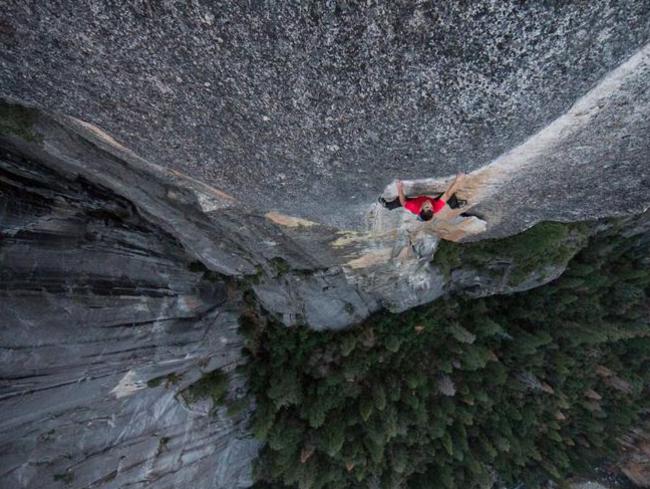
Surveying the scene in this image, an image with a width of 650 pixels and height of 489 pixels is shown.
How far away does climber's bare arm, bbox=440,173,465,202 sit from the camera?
319 centimetres

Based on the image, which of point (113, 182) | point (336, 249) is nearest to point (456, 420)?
point (336, 249)

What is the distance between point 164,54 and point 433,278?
591 cm

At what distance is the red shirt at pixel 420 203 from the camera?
11.7 feet

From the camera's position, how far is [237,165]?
3.32 meters

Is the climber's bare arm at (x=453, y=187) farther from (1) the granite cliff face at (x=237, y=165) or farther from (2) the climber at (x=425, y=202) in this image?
(1) the granite cliff face at (x=237, y=165)

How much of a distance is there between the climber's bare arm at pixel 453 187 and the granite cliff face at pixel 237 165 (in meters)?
0.15

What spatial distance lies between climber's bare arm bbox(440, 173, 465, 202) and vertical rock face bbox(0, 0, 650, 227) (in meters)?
0.17

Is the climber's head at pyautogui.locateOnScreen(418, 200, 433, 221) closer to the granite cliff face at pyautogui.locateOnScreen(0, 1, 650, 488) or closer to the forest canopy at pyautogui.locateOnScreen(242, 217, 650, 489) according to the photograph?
the granite cliff face at pyautogui.locateOnScreen(0, 1, 650, 488)

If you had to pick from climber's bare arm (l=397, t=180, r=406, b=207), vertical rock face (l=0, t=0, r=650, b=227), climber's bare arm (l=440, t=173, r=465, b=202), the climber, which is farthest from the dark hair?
vertical rock face (l=0, t=0, r=650, b=227)

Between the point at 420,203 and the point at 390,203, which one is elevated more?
the point at 390,203

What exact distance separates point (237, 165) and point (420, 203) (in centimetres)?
173

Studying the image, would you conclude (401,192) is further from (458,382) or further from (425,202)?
(458,382)

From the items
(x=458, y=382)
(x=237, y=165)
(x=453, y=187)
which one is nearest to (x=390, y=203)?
(x=453, y=187)

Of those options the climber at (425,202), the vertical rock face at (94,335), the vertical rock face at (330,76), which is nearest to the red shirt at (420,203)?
the climber at (425,202)
